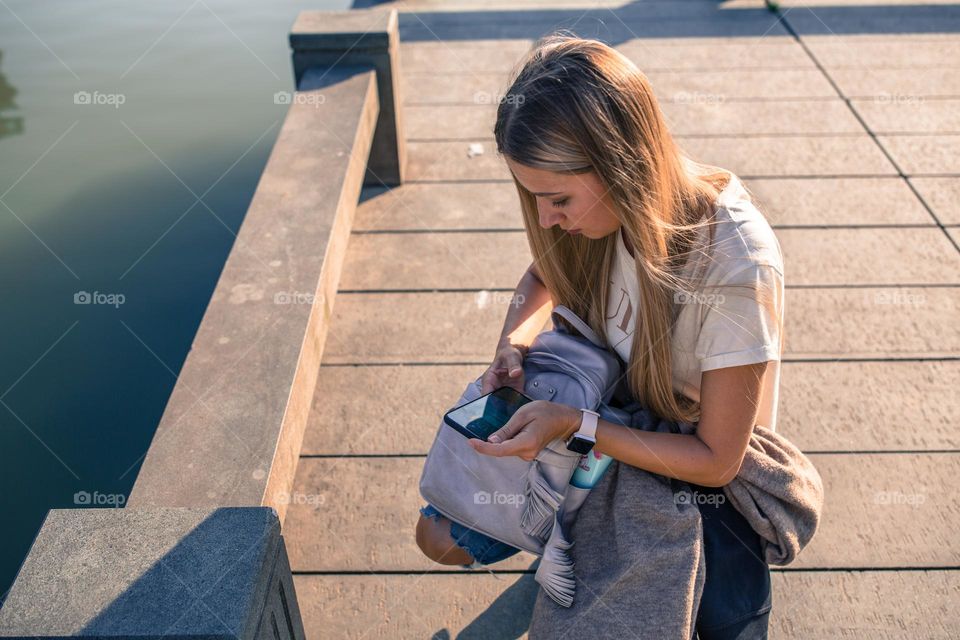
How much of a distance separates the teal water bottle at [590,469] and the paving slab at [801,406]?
3.29ft

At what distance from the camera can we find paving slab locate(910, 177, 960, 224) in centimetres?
→ 382

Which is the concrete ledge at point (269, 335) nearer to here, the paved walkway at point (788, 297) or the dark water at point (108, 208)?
the paved walkway at point (788, 297)

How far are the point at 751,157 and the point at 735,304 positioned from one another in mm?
2920

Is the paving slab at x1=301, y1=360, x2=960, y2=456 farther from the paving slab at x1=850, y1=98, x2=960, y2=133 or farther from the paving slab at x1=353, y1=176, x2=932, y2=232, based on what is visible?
the paving slab at x1=850, y1=98, x2=960, y2=133

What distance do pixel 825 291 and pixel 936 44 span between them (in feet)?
9.85

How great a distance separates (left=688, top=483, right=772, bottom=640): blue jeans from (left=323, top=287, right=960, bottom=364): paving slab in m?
1.40

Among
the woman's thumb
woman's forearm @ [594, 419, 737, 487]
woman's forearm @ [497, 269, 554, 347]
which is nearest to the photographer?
woman's forearm @ [594, 419, 737, 487]

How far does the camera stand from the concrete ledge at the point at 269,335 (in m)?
2.07

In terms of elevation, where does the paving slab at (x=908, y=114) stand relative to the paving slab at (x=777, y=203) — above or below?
above

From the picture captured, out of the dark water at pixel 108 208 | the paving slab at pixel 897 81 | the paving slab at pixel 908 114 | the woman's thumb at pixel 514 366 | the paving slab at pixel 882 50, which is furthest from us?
the paving slab at pixel 882 50

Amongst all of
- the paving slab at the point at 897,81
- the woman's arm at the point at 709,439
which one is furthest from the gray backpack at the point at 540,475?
the paving slab at the point at 897,81

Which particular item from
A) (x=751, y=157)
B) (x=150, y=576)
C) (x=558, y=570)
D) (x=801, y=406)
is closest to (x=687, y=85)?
(x=751, y=157)

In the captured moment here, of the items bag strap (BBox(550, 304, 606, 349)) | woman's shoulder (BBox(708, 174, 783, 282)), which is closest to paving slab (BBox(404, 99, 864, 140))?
bag strap (BBox(550, 304, 606, 349))

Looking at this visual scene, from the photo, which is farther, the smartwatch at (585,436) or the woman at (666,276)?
the smartwatch at (585,436)
